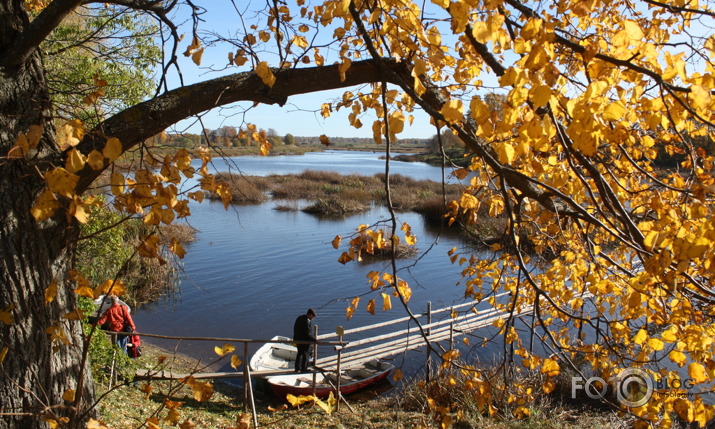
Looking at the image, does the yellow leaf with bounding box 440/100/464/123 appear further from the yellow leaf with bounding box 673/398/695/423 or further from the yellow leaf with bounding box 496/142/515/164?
the yellow leaf with bounding box 673/398/695/423

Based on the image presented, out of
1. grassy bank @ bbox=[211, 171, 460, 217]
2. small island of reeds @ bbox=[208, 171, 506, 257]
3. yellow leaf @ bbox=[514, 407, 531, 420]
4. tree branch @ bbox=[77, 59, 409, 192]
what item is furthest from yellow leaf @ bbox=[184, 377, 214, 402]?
grassy bank @ bbox=[211, 171, 460, 217]

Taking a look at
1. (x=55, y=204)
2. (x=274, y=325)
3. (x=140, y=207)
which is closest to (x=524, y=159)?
(x=140, y=207)

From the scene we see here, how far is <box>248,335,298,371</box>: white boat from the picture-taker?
10.7 metres

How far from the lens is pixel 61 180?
5.44 ft

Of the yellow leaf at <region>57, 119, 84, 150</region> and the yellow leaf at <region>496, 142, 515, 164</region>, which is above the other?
the yellow leaf at <region>57, 119, 84, 150</region>

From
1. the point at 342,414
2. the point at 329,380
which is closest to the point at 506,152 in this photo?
the point at 342,414

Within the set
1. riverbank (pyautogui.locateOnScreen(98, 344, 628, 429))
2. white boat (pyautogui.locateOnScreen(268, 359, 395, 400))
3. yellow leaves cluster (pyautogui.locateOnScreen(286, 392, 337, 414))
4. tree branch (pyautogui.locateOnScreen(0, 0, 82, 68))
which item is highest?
tree branch (pyautogui.locateOnScreen(0, 0, 82, 68))

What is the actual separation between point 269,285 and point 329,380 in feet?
25.9

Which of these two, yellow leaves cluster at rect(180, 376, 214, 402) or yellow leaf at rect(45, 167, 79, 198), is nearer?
yellow leaf at rect(45, 167, 79, 198)

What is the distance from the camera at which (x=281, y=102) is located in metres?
2.67

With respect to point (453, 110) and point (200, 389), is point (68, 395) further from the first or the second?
point (453, 110)

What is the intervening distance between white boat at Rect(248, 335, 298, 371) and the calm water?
1.51m

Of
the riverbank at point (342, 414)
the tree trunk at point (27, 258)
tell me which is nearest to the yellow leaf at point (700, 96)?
the tree trunk at point (27, 258)

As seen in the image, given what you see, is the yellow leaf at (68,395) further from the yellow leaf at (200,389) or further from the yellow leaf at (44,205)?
the yellow leaf at (44,205)
